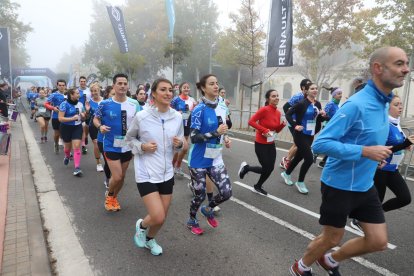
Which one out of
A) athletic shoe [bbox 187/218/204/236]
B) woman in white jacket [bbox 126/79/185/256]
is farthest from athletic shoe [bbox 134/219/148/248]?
athletic shoe [bbox 187/218/204/236]

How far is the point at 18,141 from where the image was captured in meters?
10.5

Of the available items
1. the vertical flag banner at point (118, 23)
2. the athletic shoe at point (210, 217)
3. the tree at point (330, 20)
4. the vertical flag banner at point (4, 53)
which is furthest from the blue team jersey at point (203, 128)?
the tree at point (330, 20)

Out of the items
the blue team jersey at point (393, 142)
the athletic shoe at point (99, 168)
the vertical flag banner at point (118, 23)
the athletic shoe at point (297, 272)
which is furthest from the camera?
the vertical flag banner at point (118, 23)

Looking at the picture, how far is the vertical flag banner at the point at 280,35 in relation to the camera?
1077 centimetres

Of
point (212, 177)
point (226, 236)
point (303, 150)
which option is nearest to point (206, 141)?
point (212, 177)

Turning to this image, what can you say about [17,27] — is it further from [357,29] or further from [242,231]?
[242,231]

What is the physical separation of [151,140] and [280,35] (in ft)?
29.4

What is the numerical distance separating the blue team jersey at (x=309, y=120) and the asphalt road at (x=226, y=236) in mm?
1123

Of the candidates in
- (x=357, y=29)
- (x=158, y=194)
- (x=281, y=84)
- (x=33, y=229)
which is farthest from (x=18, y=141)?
(x=281, y=84)

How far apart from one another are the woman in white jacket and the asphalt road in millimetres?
467

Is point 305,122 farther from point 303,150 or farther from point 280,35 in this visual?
point 280,35

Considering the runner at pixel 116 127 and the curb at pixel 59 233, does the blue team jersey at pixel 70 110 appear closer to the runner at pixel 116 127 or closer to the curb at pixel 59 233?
the curb at pixel 59 233

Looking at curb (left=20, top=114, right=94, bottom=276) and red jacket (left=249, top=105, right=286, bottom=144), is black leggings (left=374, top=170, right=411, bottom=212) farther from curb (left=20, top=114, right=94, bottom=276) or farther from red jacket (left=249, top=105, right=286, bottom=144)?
curb (left=20, top=114, right=94, bottom=276)

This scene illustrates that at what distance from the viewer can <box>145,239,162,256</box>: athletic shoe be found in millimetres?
3492
